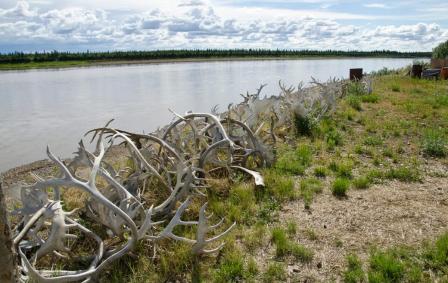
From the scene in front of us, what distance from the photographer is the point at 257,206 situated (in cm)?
483

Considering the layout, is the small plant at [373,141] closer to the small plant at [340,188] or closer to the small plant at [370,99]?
the small plant at [340,188]

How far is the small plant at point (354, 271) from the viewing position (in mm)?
3373

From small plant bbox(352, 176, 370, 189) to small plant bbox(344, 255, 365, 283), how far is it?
6.12ft

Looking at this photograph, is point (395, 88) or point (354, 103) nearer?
point (354, 103)

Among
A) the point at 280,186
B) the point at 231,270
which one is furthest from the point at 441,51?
the point at 231,270

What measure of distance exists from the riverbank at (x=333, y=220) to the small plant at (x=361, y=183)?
0.04 ft

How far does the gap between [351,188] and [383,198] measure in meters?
0.47

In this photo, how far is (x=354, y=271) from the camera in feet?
11.3

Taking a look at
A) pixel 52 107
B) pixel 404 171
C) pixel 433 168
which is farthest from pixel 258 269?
pixel 52 107

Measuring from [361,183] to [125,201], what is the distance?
3.09 meters

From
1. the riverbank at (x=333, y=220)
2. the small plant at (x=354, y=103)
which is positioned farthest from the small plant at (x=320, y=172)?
the small plant at (x=354, y=103)

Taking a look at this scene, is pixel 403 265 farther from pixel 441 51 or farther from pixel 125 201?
pixel 441 51

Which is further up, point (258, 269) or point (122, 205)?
point (122, 205)

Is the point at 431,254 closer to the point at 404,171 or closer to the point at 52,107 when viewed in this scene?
the point at 404,171
